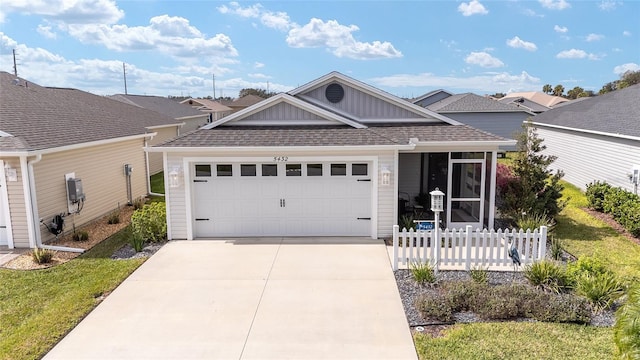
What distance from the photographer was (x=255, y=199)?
11.1 meters

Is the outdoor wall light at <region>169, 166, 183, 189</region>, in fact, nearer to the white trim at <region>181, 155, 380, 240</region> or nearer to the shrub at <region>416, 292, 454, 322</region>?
the white trim at <region>181, 155, 380, 240</region>

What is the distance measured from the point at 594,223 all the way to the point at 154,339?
12487 millimetres

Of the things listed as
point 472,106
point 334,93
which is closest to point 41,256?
point 334,93

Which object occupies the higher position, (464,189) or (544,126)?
(544,126)

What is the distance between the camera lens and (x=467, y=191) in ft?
39.4

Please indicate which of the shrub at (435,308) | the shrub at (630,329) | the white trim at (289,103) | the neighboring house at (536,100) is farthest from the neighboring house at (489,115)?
the shrub at (630,329)

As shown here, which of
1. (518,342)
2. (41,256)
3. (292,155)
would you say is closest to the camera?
(518,342)

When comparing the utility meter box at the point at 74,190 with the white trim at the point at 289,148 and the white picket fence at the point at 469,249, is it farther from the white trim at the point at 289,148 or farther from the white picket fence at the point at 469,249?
the white picket fence at the point at 469,249

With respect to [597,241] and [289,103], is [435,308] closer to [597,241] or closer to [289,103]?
[597,241]

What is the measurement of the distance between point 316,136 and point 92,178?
702cm

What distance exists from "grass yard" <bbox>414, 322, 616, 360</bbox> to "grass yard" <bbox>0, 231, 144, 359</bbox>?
5.35 m

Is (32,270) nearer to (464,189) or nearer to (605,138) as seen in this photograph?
(464,189)

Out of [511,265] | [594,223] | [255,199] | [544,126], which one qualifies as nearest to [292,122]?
[255,199]

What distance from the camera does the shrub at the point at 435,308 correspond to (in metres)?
6.73
